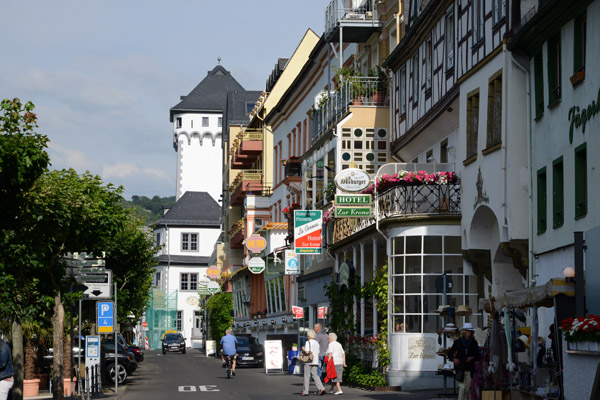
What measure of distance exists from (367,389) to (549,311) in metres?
9.19

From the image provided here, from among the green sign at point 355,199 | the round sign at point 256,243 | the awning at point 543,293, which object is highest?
the green sign at point 355,199

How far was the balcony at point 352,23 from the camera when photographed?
129 ft

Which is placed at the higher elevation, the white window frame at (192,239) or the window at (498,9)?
the window at (498,9)

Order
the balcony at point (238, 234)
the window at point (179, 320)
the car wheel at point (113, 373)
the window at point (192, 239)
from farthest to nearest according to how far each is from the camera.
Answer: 1. the window at point (192, 239)
2. the window at point (179, 320)
3. the balcony at point (238, 234)
4. the car wheel at point (113, 373)

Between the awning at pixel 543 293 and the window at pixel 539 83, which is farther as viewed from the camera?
the window at pixel 539 83

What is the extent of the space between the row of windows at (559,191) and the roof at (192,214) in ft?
356

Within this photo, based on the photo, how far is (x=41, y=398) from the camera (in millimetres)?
31250

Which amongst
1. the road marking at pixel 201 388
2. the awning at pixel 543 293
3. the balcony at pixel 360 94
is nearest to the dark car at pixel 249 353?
the balcony at pixel 360 94

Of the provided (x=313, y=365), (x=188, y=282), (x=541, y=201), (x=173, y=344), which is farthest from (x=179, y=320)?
(x=541, y=201)

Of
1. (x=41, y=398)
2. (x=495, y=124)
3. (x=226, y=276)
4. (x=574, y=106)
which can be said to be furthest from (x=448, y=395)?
(x=226, y=276)

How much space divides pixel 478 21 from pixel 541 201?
18.1 ft

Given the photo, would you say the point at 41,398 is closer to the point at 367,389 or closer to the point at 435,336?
the point at 367,389

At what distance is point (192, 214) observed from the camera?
432ft

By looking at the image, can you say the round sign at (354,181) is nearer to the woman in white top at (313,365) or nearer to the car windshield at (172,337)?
the woman in white top at (313,365)
